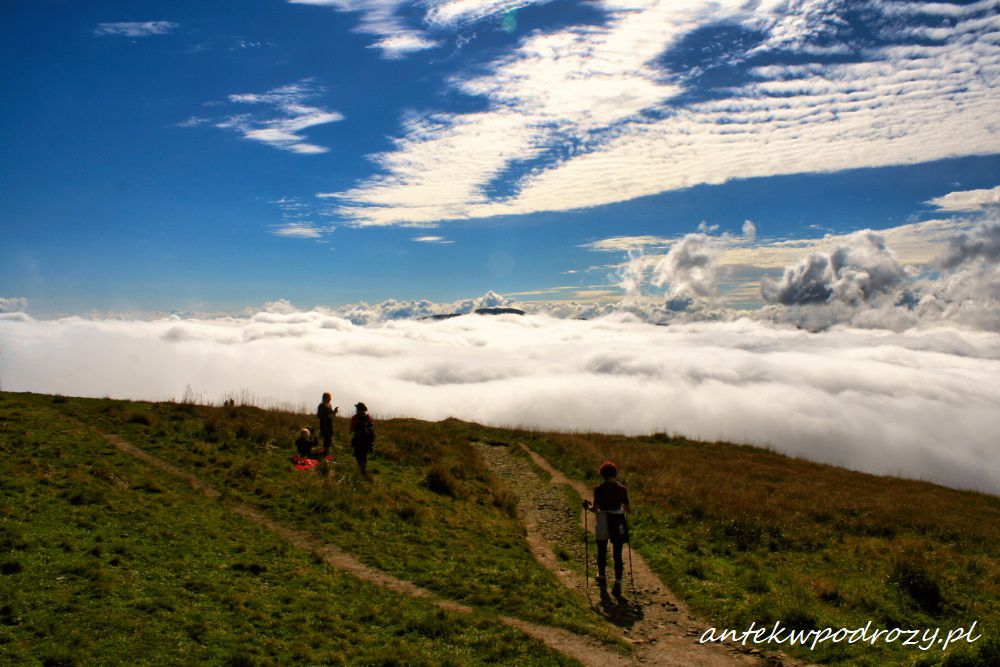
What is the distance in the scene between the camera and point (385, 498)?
17516mm

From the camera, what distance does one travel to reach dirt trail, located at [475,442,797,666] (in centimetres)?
915

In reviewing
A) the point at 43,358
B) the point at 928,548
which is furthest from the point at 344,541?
the point at 43,358

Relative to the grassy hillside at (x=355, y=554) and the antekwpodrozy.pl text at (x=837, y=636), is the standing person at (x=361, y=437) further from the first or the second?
the antekwpodrozy.pl text at (x=837, y=636)

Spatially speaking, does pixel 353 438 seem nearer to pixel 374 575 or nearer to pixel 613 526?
pixel 374 575

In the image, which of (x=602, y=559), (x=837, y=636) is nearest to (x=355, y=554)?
(x=602, y=559)

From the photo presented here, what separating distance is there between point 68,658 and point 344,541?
7213mm

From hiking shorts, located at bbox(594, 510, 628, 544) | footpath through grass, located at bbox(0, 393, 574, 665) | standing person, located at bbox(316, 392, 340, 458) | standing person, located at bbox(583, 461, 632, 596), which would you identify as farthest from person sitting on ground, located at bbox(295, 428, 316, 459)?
hiking shorts, located at bbox(594, 510, 628, 544)

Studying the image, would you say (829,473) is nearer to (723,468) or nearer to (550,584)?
(723,468)

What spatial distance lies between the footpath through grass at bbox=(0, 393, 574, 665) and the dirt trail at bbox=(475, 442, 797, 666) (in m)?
2.46

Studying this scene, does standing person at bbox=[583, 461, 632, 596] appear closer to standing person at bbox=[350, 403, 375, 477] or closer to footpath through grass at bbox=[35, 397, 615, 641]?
footpath through grass at bbox=[35, 397, 615, 641]

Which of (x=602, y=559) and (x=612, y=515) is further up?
(x=612, y=515)

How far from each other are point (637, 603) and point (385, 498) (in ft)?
31.1

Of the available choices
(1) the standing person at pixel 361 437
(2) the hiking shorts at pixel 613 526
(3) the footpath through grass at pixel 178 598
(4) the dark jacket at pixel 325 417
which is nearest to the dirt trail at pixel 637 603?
(2) the hiking shorts at pixel 613 526

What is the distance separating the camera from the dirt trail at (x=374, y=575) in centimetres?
888
